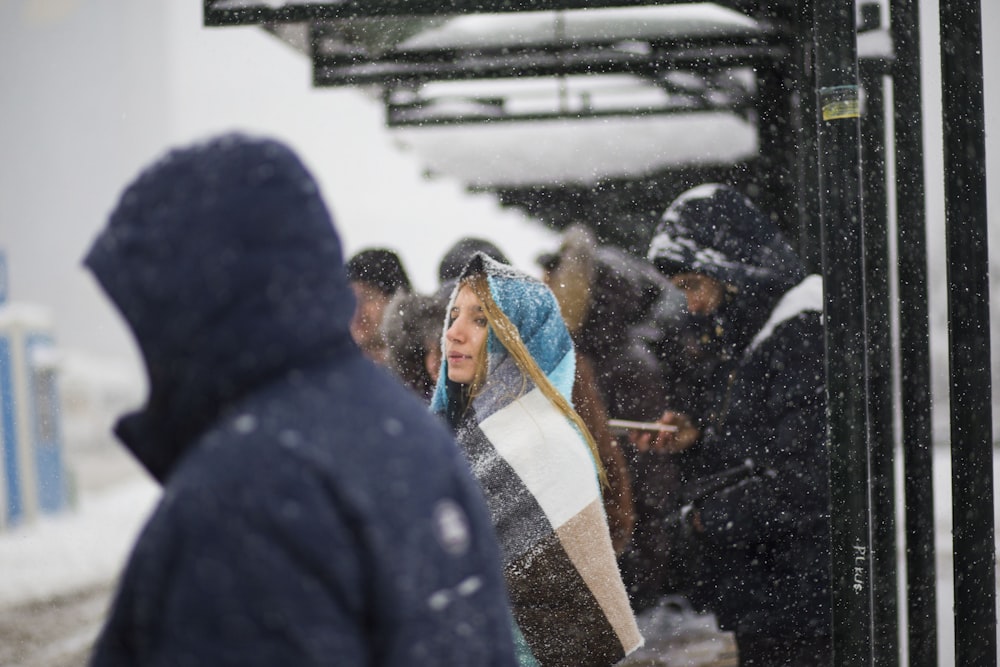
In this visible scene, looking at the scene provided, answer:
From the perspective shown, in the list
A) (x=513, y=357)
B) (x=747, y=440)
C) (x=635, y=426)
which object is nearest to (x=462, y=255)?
(x=513, y=357)

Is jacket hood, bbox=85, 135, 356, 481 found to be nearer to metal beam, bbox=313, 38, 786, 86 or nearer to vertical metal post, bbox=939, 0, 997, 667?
vertical metal post, bbox=939, 0, 997, 667

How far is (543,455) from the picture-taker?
255cm

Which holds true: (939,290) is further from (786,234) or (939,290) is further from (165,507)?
(165,507)

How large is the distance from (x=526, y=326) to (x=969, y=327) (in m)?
1.07

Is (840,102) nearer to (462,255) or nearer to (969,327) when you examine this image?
(969,327)

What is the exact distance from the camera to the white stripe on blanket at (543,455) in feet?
8.30

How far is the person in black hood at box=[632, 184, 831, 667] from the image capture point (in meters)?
2.86

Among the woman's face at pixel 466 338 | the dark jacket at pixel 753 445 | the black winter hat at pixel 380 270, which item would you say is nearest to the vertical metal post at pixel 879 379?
the dark jacket at pixel 753 445

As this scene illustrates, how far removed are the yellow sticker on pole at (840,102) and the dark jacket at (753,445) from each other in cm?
89

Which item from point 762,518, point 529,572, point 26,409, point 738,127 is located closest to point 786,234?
point 738,127

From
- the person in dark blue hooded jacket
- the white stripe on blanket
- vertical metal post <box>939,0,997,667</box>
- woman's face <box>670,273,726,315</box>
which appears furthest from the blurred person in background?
the person in dark blue hooded jacket

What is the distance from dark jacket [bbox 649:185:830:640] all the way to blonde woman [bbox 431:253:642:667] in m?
0.40

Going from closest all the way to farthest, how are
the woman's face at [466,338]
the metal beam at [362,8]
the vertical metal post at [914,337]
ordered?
the vertical metal post at [914,337] < the woman's face at [466,338] < the metal beam at [362,8]

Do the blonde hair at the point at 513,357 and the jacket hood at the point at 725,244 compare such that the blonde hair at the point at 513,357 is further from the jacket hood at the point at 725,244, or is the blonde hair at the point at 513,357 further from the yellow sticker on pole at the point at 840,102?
the yellow sticker on pole at the point at 840,102
